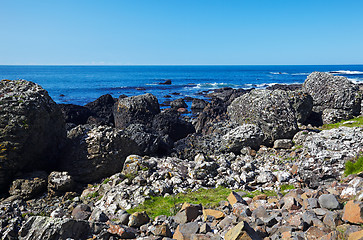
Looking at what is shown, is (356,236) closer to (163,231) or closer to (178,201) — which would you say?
(163,231)

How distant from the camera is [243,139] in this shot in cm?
1495

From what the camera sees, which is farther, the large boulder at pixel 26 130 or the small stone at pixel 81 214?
the large boulder at pixel 26 130

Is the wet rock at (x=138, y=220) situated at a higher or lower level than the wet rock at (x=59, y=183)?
higher

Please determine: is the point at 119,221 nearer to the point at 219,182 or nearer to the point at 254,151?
the point at 219,182

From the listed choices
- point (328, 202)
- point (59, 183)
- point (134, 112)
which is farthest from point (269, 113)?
point (59, 183)

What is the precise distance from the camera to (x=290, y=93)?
794 inches

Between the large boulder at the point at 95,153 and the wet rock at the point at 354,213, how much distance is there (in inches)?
393

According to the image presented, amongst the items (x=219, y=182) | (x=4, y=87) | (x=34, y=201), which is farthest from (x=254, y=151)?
(x=4, y=87)

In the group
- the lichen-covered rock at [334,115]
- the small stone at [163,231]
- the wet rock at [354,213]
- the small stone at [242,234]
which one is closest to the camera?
the small stone at [242,234]

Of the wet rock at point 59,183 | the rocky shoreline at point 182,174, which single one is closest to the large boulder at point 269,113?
the rocky shoreline at point 182,174

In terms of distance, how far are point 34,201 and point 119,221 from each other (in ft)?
17.8

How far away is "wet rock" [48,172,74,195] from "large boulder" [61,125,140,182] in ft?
3.85

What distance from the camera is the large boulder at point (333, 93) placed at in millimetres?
20844

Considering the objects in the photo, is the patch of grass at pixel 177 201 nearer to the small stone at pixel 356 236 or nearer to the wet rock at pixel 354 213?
the wet rock at pixel 354 213
